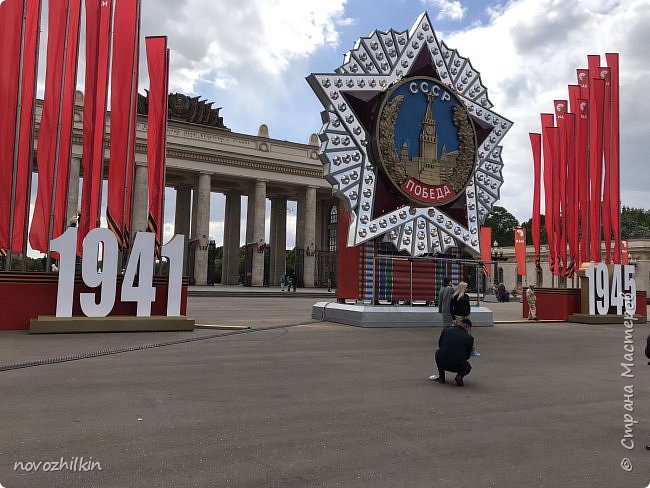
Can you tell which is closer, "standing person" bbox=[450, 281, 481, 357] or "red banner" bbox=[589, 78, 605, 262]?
"standing person" bbox=[450, 281, 481, 357]

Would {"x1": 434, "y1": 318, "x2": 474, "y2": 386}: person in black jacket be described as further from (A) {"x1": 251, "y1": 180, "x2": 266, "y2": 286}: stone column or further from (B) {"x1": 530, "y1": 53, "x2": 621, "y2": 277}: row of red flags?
(A) {"x1": 251, "y1": 180, "x2": 266, "y2": 286}: stone column

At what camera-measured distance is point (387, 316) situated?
16.2 meters

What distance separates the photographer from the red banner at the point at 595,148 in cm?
2220

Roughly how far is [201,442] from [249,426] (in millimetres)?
686

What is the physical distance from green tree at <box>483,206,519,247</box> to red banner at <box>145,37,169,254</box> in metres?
84.8

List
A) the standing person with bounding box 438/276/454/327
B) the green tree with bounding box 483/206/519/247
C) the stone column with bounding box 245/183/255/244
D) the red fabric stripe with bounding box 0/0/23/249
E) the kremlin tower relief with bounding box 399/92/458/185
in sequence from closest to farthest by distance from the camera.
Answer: the standing person with bounding box 438/276/454/327 → the red fabric stripe with bounding box 0/0/23/249 → the kremlin tower relief with bounding box 399/92/458/185 → the stone column with bounding box 245/183/255/244 → the green tree with bounding box 483/206/519/247

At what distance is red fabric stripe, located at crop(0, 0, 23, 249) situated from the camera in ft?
44.7

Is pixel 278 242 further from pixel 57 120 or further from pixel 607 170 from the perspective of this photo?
pixel 57 120

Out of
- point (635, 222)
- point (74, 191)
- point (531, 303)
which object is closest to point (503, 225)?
point (635, 222)

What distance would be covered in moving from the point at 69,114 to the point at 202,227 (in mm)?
35969

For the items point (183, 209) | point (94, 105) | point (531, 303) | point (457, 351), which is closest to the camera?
point (457, 351)

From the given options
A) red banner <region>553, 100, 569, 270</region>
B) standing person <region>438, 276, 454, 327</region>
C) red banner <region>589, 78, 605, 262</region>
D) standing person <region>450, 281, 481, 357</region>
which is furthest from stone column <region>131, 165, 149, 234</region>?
standing person <region>450, 281, 481, 357</region>

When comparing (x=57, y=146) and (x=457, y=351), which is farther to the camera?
(x=57, y=146)

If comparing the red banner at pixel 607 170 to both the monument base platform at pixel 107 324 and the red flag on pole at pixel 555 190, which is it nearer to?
the red flag on pole at pixel 555 190
